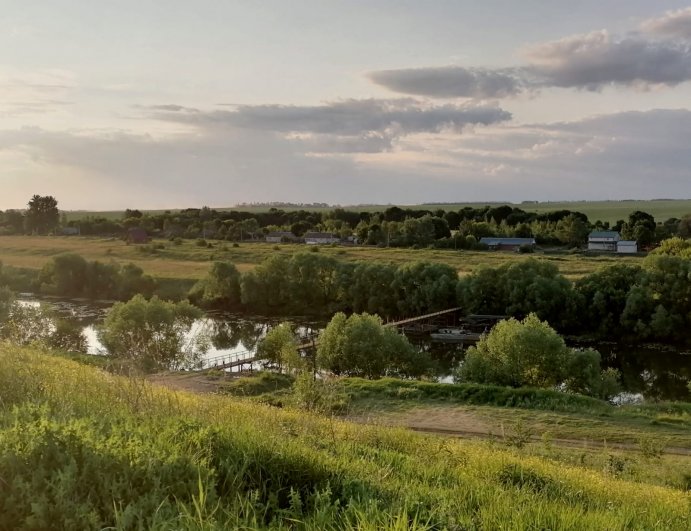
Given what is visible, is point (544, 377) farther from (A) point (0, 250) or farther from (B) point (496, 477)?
(A) point (0, 250)

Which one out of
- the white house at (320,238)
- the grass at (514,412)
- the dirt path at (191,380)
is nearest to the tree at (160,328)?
the dirt path at (191,380)

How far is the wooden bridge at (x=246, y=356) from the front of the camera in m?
38.6

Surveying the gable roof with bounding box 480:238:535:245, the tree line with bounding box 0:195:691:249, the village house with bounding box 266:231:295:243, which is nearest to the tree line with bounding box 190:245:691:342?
the gable roof with bounding box 480:238:535:245

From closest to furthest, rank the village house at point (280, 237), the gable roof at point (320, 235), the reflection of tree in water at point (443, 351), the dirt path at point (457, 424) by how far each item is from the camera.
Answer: the dirt path at point (457, 424), the reflection of tree in water at point (443, 351), the gable roof at point (320, 235), the village house at point (280, 237)

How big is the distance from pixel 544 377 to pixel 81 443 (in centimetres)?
3015

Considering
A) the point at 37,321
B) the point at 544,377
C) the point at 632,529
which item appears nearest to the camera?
the point at 632,529

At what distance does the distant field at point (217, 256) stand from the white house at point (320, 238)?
16.3 m

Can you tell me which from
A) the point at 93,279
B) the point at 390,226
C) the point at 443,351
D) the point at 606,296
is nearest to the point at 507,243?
the point at 390,226

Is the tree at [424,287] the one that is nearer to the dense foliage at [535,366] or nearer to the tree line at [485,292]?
the tree line at [485,292]

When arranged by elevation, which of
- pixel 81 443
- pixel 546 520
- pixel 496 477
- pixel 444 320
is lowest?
pixel 444 320

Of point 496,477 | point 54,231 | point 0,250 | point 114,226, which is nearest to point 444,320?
point 496,477

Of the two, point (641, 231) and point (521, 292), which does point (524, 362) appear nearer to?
point (521, 292)

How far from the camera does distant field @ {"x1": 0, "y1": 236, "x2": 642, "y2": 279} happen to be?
8338cm

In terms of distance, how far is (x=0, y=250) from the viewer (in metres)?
109
